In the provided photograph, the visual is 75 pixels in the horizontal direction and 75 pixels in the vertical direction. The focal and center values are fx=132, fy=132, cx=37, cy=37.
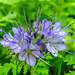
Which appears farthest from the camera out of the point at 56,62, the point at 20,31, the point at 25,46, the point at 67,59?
the point at 56,62

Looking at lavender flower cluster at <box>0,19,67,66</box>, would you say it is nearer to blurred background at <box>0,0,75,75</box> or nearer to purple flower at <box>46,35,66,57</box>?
purple flower at <box>46,35,66,57</box>

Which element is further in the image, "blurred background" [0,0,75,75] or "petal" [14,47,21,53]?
"blurred background" [0,0,75,75]


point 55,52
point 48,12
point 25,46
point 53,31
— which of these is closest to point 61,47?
point 55,52

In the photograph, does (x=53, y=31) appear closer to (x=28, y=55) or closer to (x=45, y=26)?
(x=45, y=26)

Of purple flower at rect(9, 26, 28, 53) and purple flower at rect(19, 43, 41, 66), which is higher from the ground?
purple flower at rect(9, 26, 28, 53)

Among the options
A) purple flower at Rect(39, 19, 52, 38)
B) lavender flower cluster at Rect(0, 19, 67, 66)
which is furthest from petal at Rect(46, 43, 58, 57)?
purple flower at Rect(39, 19, 52, 38)

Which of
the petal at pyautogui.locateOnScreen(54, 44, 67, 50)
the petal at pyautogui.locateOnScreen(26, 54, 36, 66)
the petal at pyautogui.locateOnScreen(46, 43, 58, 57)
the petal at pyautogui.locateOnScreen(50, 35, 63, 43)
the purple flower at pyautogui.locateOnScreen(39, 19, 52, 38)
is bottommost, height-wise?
the petal at pyautogui.locateOnScreen(26, 54, 36, 66)

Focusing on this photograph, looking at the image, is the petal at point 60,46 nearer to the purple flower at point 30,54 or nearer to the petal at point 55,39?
the petal at point 55,39

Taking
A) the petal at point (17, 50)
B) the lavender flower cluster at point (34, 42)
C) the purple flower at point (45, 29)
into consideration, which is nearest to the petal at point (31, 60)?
the lavender flower cluster at point (34, 42)
